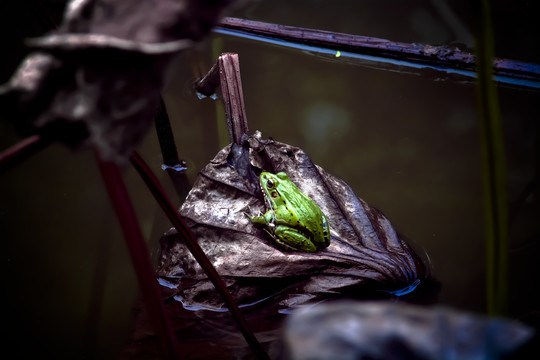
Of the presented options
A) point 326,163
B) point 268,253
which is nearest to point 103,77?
point 268,253

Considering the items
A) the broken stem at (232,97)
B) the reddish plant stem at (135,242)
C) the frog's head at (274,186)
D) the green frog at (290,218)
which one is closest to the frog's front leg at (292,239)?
the green frog at (290,218)

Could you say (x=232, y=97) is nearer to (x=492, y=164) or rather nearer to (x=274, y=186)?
(x=274, y=186)

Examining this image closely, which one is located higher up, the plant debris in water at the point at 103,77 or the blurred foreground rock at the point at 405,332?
the plant debris in water at the point at 103,77

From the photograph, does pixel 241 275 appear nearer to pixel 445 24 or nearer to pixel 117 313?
pixel 117 313

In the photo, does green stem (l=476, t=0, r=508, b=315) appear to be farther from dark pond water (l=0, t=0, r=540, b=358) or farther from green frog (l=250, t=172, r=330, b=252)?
dark pond water (l=0, t=0, r=540, b=358)

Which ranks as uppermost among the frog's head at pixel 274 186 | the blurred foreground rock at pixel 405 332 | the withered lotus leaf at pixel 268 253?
the blurred foreground rock at pixel 405 332

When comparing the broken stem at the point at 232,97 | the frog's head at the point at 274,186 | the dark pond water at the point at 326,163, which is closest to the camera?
the dark pond water at the point at 326,163

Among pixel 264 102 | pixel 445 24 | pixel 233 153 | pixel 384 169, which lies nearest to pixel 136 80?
pixel 233 153

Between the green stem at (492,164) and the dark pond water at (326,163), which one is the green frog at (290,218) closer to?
the dark pond water at (326,163)
